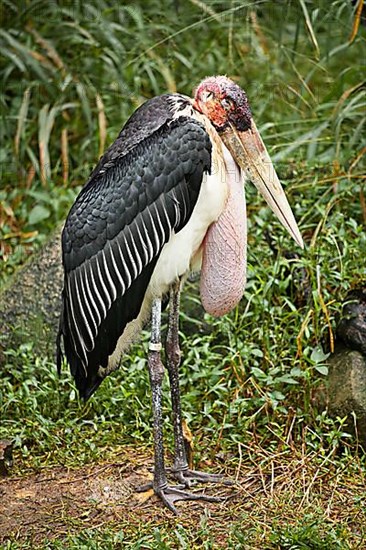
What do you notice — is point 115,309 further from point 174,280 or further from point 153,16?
point 153,16

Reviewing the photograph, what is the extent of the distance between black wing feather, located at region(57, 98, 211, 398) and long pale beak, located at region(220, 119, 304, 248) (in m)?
0.22

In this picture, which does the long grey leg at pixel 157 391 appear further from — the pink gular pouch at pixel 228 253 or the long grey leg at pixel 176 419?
the pink gular pouch at pixel 228 253

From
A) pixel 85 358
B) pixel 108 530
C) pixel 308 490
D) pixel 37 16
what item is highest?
pixel 37 16

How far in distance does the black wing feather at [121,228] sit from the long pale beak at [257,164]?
0.22m

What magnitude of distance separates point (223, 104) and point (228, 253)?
647 mm

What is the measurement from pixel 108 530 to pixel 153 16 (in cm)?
482

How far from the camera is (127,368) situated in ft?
17.5

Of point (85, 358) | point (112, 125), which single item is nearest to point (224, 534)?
point (85, 358)

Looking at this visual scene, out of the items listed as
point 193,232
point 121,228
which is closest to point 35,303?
point 121,228

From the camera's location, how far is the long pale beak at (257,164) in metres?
4.23

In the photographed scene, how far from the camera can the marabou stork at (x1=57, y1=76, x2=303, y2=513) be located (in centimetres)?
408

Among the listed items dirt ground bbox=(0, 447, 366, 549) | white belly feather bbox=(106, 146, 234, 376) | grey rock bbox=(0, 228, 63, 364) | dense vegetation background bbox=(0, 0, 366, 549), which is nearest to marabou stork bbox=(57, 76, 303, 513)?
white belly feather bbox=(106, 146, 234, 376)

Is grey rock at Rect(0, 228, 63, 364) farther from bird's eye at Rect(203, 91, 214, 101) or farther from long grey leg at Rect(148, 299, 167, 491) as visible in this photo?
bird's eye at Rect(203, 91, 214, 101)

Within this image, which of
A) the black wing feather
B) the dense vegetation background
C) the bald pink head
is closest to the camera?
the black wing feather
